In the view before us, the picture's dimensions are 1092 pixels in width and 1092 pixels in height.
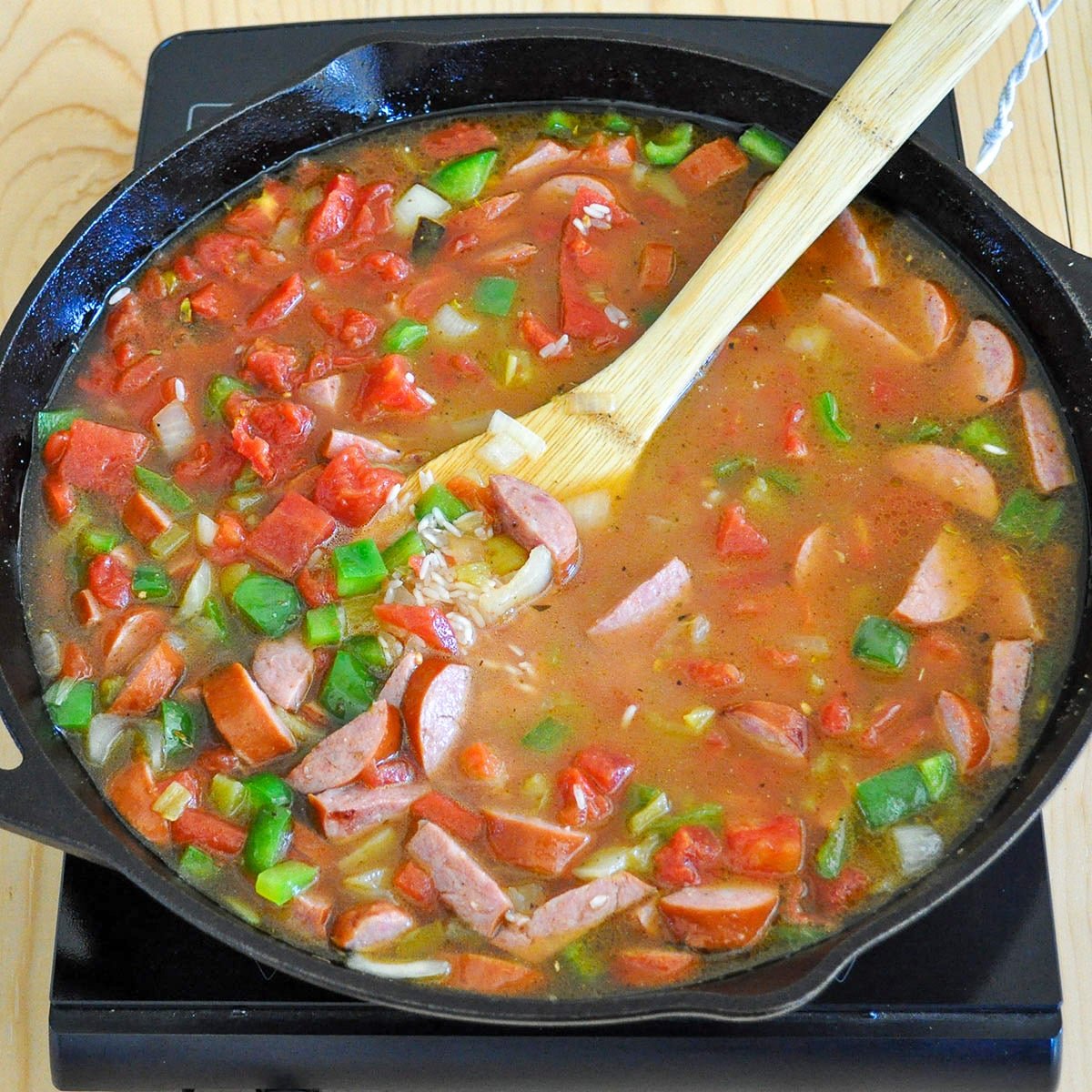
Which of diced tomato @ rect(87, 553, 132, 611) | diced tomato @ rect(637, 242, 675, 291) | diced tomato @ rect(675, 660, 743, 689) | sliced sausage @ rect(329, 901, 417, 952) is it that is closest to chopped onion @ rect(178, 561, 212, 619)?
diced tomato @ rect(87, 553, 132, 611)

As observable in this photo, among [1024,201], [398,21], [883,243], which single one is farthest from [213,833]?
[1024,201]

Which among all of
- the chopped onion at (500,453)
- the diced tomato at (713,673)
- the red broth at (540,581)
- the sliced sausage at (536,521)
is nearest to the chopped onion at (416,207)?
the red broth at (540,581)

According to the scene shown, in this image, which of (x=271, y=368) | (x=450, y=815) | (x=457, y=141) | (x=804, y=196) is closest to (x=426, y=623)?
(x=450, y=815)

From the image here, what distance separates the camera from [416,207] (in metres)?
3.15

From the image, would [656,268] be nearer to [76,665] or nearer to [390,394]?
[390,394]

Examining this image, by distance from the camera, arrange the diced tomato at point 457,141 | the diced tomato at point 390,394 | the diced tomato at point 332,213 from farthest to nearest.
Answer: the diced tomato at point 457,141 → the diced tomato at point 332,213 → the diced tomato at point 390,394

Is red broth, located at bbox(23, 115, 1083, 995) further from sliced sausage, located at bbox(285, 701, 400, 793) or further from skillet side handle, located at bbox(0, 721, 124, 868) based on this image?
skillet side handle, located at bbox(0, 721, 124, 868)

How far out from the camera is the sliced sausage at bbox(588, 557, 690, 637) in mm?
2609

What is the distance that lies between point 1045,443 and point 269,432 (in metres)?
1.53

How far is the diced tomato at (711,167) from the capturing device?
3178mm

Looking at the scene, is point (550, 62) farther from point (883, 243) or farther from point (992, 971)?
point (992, 971)

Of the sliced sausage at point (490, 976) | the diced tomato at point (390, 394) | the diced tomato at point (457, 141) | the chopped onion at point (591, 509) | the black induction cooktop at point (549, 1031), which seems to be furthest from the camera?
the diced tomato at point (457, 141)

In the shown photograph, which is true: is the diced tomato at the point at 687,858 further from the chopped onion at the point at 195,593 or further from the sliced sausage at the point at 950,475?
the chopped onion at the point at 195,593

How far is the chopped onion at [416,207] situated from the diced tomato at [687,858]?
149cm
